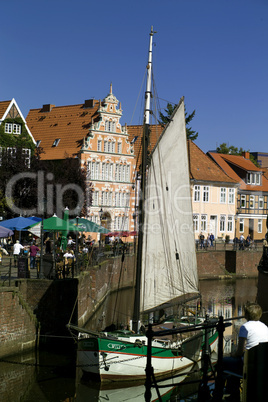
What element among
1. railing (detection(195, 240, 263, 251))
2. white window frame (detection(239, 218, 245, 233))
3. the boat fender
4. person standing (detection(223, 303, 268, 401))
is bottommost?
the boat fender

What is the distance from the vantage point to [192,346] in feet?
74.8

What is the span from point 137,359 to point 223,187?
5083 cm

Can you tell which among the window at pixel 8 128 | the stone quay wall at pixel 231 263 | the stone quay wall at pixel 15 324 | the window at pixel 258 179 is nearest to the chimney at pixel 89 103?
the window at pixel 8 128

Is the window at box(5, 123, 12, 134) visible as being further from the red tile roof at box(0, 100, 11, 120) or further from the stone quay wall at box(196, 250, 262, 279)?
the stone quay wall at box(196, 250, 262, 279)

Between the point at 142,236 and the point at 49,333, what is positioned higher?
the point at 142,236

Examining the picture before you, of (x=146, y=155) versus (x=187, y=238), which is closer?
(x=146, y=155)

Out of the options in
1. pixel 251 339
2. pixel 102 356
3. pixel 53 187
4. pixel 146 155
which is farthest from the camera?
pixel 53 187

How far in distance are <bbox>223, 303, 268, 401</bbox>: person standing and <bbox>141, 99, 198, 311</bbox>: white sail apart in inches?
522

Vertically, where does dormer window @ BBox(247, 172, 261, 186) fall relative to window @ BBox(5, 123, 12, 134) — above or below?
below

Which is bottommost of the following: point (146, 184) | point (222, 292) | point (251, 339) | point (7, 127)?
point (222, 292)

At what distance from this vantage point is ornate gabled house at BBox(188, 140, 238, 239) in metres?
67.2

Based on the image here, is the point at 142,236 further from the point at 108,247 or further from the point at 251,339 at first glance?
the point at 108,247

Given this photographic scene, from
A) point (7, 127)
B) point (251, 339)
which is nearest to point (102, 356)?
point (251, 339)

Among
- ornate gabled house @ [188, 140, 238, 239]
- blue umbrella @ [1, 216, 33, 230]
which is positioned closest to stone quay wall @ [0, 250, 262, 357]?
blue umbrella @ [1, 216, 33, 230]
